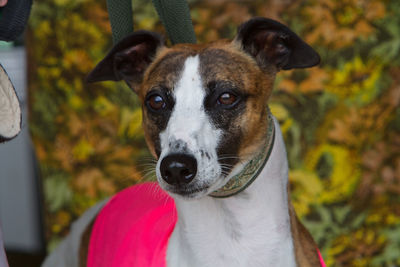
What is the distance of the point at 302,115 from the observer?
2289mm

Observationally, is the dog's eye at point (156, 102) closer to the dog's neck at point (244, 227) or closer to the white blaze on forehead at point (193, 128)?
the white blaze on forehead at point (193, 128)

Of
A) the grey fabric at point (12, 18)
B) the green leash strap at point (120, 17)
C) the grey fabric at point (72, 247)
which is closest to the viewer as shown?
the grey fabric at point (12, 18)

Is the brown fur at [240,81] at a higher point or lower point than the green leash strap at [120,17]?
lower

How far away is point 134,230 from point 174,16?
0.63 metres

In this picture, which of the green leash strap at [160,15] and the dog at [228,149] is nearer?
the dog at [228,149]

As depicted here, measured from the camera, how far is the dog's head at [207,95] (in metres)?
1.11

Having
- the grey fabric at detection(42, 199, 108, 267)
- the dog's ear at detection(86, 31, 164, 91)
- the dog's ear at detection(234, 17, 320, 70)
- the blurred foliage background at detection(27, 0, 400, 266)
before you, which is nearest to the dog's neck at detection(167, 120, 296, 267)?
the dog's ear at detection(234, 17, 320, 70)

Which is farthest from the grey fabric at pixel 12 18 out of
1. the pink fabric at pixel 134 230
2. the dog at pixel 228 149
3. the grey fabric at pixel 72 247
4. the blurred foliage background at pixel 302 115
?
the blurred foliage background at pixel 302 115

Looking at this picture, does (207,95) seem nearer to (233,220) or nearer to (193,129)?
(193,129)

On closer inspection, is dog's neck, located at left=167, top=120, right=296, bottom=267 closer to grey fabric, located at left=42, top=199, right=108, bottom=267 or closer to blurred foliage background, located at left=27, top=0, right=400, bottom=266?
grey fabric, located at left=42, top=199, right=108, bottom=267

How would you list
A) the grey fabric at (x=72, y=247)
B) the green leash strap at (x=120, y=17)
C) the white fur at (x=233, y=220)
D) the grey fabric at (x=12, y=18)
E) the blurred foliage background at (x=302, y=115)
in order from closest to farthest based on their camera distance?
the grey fabric at (x=12, y=18), the white fur at (x=233, y=220), the green leash strap at (x=120, y=17), the grey fabric at (x=72, y=247), the blurred foliage background at (x=302, y=115)

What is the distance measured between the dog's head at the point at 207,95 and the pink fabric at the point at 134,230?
0.27 metres

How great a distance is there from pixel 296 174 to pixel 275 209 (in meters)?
1.14

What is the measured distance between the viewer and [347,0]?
220 cm
